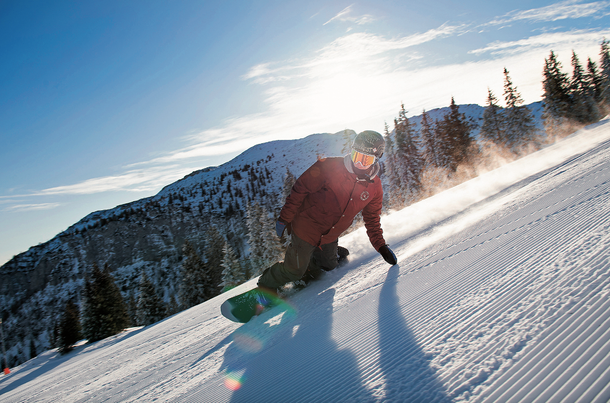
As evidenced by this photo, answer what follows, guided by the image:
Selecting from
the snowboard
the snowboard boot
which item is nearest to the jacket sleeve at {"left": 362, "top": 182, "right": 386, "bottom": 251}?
the snowboard boot

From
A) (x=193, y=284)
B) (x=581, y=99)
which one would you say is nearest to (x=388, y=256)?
(x=193, y=284)

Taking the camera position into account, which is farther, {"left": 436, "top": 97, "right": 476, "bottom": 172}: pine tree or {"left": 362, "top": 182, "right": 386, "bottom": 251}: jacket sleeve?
{"left": 436, "top": 97, "right": 476, "bottom": 172}: pine tree

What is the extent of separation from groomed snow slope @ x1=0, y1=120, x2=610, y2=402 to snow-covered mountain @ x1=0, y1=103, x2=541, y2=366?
75552mm

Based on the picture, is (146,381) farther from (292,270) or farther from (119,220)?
(119,220)

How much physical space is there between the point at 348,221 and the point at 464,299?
1.85m

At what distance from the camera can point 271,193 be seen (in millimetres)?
147875

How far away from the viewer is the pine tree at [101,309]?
24828 mm

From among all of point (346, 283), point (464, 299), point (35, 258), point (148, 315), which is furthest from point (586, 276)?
point (35, 258)

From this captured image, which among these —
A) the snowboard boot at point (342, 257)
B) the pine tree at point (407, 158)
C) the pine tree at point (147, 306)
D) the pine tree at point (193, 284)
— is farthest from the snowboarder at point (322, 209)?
the pine tree at point (193, 284)

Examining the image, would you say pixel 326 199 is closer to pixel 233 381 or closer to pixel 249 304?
pixel 249 304

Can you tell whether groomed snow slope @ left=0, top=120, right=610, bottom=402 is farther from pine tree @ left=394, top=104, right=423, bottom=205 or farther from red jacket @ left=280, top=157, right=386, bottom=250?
pine tree @ left=394, top=104, right=423, bottom=205

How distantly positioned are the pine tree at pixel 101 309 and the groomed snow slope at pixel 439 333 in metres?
26.6

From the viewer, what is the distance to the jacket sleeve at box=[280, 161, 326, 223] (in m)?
3.51

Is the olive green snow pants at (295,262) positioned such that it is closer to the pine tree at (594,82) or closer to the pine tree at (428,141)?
the pine tree at (428,141)
